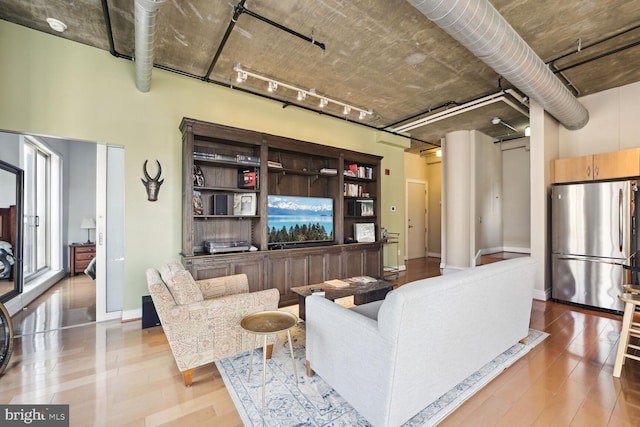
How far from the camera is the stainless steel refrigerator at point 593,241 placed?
3475 millimetres

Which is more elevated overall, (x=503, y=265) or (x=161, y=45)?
(x=161, y=45)

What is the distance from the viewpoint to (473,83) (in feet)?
12.7

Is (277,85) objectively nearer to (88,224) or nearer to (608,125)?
(88,224)

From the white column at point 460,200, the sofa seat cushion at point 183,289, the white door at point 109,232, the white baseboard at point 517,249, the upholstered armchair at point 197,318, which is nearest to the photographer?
the upholstered armchair at point 197,318

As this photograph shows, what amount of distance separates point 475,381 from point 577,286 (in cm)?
299

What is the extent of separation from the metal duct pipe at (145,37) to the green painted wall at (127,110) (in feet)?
1.06

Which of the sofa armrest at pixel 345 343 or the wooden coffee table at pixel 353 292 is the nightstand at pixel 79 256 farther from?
the sofa armrest at pixel 345 343

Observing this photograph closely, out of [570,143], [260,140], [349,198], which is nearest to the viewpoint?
[260,140]

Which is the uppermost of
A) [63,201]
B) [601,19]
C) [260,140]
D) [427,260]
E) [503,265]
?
[601,19]

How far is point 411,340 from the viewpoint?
56.5 inches

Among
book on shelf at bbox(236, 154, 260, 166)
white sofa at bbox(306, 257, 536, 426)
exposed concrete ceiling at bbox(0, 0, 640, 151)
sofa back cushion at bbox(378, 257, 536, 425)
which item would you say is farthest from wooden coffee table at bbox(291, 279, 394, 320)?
exposed concrete ceiling at bbox(0, 0, 640, 151)

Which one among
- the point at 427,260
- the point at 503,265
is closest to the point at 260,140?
the point at 503,265

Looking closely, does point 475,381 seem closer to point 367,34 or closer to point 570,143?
point 367,34

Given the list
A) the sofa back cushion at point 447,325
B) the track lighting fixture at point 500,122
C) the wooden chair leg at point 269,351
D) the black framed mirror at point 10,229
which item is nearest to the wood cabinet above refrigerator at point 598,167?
the track lighting fixture at point 500,122
